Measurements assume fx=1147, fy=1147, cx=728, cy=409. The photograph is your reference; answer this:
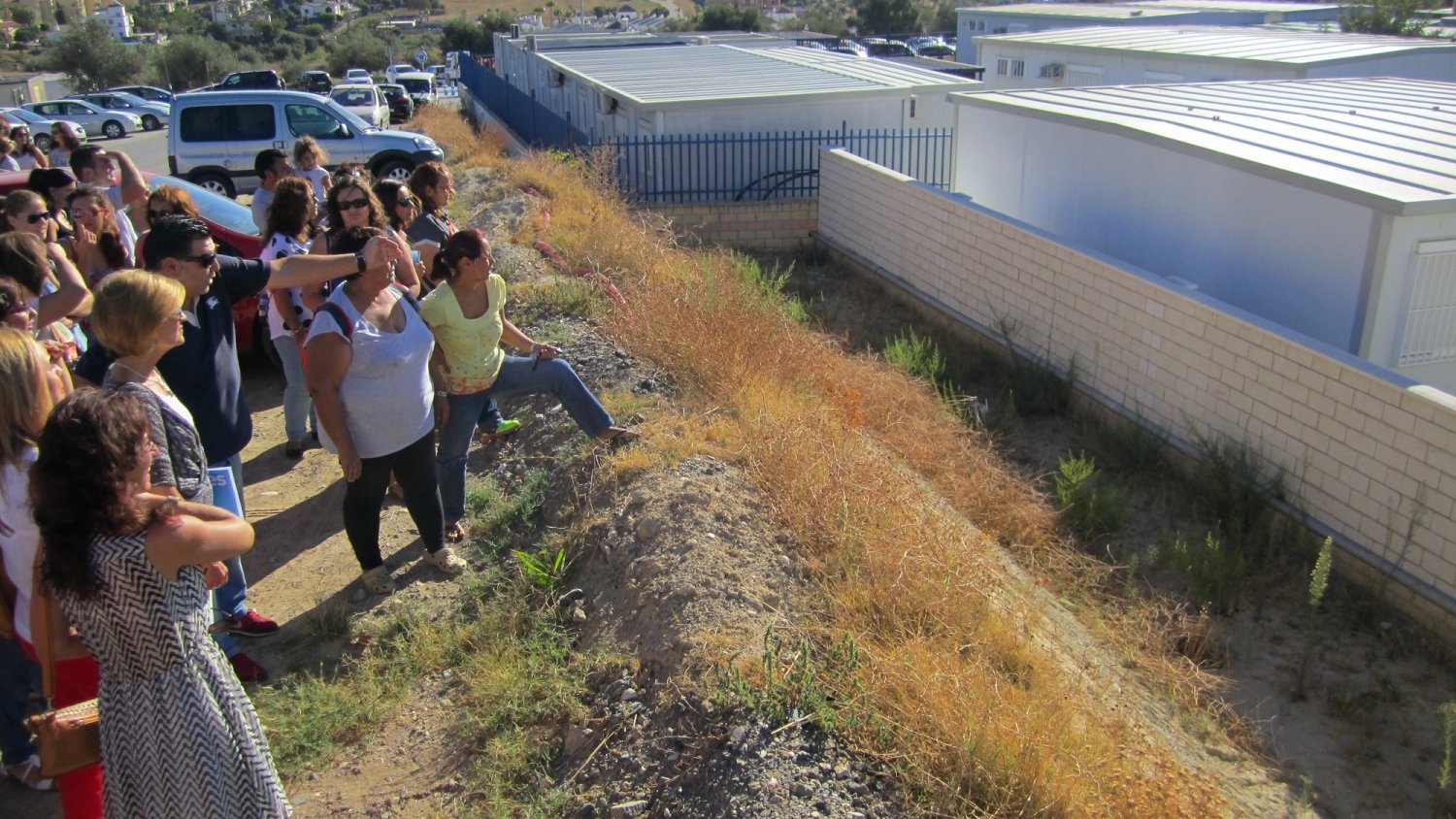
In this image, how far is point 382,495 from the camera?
16.3 ft

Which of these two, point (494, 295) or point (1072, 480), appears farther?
point (1072, 480)

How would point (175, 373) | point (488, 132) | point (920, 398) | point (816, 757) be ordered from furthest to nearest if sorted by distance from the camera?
point (488, 132) → point (920, 398) → point (175, 373) → point (816, 757)

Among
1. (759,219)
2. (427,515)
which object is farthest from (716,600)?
(759,219)

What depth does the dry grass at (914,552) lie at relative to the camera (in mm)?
3574

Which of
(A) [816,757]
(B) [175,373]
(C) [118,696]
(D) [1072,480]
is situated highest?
(B) [175,373]

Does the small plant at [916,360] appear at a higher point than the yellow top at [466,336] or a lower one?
lower

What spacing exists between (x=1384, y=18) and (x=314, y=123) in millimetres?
27517

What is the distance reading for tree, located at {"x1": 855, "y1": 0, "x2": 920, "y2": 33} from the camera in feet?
212

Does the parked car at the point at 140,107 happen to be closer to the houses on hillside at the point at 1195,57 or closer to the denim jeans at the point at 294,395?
the houses on hillside at the point at 1195,57

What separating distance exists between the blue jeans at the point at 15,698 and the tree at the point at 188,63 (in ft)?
176

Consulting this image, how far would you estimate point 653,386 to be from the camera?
22.2ft

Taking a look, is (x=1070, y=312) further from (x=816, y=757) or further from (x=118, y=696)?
(x=118, y=696)

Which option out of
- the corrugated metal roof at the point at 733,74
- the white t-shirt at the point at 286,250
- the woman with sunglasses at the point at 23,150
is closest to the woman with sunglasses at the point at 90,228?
the white t-shirt at the point at 286,250

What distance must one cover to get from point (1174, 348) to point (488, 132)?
14704 mm
